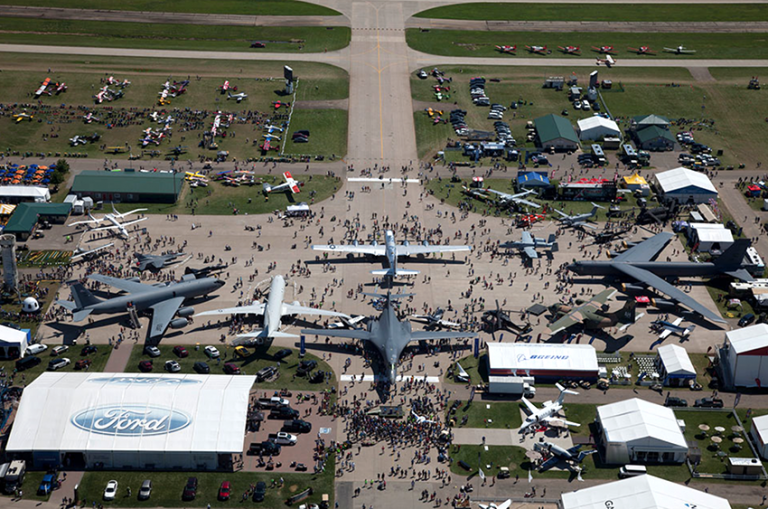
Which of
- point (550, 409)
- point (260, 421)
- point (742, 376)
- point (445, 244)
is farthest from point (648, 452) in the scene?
point (445, 244)

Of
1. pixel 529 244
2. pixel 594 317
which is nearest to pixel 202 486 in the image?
pixel 594 317

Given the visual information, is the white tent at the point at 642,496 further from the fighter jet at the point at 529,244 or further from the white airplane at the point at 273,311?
the fighter jet at the point at 529,244

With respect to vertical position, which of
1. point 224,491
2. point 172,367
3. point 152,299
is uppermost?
point 152,299

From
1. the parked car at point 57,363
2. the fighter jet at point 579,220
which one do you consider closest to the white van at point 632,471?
the fighter jet at point 579,220

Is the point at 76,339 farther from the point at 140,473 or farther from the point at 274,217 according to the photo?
the point at 274,217

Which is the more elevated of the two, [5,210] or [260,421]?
[5,210]

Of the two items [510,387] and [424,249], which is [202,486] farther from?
[424,249]

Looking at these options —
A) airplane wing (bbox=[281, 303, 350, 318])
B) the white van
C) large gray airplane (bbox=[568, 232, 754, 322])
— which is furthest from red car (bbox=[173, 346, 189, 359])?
large gray airplane (bbox=[568, 232, 754, 322])
